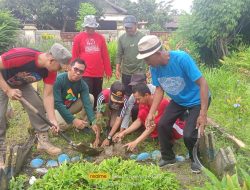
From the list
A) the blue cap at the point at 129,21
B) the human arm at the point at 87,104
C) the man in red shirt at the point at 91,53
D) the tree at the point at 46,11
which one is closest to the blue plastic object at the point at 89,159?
the human arm at the point at 87,104

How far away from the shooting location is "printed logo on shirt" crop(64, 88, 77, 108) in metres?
5.35

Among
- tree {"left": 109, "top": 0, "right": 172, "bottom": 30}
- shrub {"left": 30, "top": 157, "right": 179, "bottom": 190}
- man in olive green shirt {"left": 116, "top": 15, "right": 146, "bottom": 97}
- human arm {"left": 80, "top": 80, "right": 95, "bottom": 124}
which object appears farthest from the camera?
tree {"left": 109, "top": 0, "right": 172, "bottom": 30}

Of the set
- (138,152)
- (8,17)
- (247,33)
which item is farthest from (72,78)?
(8,17)

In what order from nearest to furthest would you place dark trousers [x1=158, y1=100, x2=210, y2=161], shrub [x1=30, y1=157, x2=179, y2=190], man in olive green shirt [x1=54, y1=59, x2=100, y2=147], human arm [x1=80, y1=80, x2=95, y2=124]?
shrub [x1=30, y1=157, x2=179, y2=190]
dark trousers [x1=158, y1=100, x2=210, y2=161]
man in olive green shirt [x1=54, y1=59, x2=100, y2=147]
human arm [x1=80, y1=80, x2=95, y2=124]

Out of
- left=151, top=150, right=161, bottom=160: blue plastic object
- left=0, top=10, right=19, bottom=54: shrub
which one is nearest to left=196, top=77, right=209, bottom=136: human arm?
left=151, top=150, right=161, bottom=160: blue plastic object

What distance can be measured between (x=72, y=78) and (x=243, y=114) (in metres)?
2.64

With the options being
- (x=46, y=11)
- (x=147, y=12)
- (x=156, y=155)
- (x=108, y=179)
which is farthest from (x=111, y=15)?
(x=108, y=179)

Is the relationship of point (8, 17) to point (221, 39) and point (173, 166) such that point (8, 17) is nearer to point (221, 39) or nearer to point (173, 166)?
point (221, 39)

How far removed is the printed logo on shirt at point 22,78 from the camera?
14.2 feet

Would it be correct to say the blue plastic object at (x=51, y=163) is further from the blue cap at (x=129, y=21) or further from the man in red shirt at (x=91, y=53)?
the blue cap at (x=129, y=21)

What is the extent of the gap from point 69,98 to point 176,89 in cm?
190

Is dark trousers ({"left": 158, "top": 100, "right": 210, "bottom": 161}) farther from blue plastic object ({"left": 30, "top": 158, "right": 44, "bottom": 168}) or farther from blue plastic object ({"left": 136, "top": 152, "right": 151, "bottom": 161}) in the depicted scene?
blue plastic object ({"left": 30, "top": 158, "right": 44, "bottom": 168})

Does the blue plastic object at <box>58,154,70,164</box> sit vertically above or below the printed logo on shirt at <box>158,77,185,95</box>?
below

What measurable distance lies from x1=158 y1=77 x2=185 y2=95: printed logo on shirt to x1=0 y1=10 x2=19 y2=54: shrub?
859 cm
